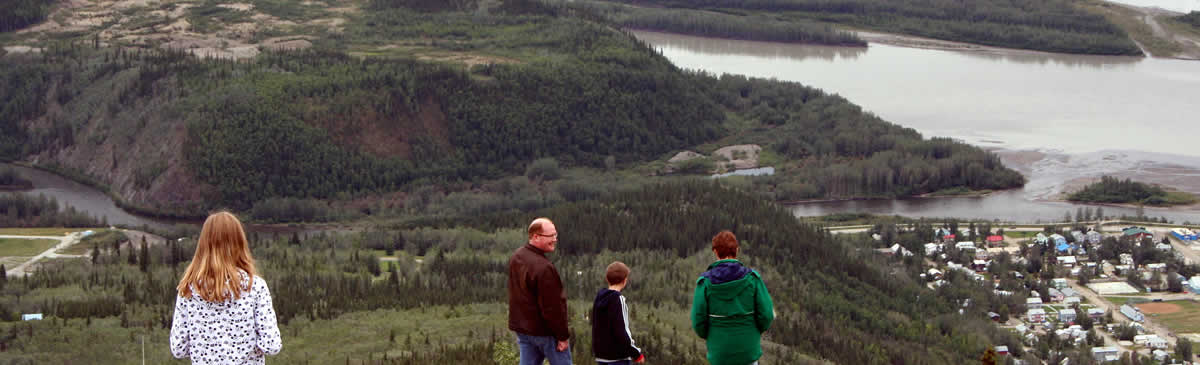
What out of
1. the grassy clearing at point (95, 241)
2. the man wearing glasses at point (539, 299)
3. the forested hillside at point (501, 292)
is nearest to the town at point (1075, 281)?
the forested hillside at point (501, 292)

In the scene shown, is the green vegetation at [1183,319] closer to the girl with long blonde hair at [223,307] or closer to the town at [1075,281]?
the town at [1075,281]

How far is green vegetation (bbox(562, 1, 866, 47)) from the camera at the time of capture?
563 ft

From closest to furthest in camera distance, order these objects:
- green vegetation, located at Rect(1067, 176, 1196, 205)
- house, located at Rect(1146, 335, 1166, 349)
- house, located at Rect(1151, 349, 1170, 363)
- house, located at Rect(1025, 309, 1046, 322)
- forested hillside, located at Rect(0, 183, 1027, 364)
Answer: forested hillside, located at Rect(0, 183, 1027, 364) → house, located at Rect(1151, 349, 1170, 363) → house, located at Rect(1146, 335, 1166, 349) → house, located at Rect(1025, 309, 1046, 322) → green vegetation, located at Rect(1067, 176, 1196, 205)

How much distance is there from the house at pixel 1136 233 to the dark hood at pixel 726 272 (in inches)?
2721

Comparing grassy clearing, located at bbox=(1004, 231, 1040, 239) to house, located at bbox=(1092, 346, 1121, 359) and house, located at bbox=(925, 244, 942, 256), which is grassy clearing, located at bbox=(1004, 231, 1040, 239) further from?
house, located at bbox=(1092, 346, 1121, 359)

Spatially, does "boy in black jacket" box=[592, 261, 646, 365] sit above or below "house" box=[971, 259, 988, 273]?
above

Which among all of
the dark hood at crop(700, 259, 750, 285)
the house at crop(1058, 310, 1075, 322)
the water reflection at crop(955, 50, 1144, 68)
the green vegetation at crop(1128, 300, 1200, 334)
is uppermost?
the dark hood at crop(700, 259, 750, 285)

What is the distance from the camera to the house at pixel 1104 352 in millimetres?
57656

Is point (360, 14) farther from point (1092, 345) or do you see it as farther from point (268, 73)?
point (1092, 345)

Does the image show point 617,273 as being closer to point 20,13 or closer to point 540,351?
point 540,351

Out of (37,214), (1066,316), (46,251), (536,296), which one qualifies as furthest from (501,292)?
(37,214)

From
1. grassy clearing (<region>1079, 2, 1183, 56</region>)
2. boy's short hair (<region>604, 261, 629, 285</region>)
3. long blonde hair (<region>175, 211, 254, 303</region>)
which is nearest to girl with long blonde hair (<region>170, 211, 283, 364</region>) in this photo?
long blonde hair (<region>175, 211, 254, 303</region>)

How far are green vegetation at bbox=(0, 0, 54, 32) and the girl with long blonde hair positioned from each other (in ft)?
383

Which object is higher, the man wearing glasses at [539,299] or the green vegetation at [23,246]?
the man wearing glasses at [539,299]
